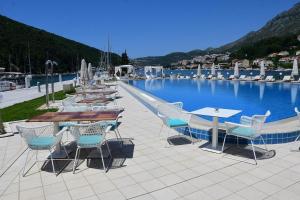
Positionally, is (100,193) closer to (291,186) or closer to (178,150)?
(178,150)

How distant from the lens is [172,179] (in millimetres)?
3361

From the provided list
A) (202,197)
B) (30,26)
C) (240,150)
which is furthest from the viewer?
(30,26)

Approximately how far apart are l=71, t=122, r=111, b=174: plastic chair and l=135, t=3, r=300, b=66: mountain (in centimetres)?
6831

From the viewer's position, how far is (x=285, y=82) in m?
21.3

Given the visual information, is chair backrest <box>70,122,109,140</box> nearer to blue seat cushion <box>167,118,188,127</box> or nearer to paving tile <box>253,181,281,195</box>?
blue seat cushion <box>167,118,188,127</box>

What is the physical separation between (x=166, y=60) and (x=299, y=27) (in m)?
54.9

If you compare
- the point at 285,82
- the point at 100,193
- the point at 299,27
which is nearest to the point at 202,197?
the point at 100,193

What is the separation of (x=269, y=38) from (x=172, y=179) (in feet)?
251

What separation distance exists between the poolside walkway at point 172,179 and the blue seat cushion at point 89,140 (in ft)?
1.26

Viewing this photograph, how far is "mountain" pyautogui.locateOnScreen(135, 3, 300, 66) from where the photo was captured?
6681 centimetres

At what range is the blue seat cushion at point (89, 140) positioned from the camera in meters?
3.73

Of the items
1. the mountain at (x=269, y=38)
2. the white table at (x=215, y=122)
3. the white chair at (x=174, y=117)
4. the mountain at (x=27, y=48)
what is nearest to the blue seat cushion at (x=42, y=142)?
the white chair at (x=174, y=117)

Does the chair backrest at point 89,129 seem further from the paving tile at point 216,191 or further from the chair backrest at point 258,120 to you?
the chair backrest at point 258,120

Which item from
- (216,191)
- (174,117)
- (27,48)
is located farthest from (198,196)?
(27,48)
